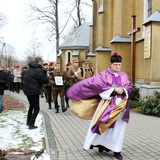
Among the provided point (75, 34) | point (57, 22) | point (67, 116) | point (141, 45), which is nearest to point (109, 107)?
point (67, 116)

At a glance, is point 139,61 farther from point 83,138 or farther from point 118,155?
point 118,155

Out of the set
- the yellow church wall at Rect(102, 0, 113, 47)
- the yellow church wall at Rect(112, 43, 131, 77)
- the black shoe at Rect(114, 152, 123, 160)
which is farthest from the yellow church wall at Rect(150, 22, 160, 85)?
the yellow church wall at Rect(102, 0, 113, 47)

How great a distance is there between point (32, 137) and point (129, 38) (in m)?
11.4

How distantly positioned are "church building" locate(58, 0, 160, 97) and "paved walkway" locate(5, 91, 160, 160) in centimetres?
313

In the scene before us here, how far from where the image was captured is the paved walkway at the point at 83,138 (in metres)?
5.67

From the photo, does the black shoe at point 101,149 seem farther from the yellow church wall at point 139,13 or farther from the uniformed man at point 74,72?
the yellow church wall at point 139,13

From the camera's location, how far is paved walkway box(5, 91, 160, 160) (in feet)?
18.6

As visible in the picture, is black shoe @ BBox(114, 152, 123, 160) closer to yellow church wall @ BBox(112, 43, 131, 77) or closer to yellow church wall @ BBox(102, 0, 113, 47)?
yellow church wall @ BBox(112, 43, 131, 77)

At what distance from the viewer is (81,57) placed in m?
39.2

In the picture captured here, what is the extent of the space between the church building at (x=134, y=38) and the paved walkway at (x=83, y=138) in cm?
313

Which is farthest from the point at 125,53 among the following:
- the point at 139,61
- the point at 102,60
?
the point at 102,60

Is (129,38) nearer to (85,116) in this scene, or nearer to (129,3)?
(129,3)

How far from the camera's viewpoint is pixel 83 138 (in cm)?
713

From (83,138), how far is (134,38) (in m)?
8.49
